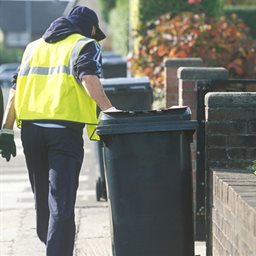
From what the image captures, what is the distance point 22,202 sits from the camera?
831 centimetres

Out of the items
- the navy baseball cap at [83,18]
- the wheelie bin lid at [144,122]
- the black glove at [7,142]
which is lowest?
the black glove at [7,142]

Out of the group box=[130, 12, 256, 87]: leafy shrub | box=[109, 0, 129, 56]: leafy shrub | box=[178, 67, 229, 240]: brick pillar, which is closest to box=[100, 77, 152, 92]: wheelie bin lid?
box=[178, 67, 229, 240]: brick pillar

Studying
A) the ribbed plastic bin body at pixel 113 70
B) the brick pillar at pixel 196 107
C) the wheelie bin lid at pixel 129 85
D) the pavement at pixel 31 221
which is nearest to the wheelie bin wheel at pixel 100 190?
the pavement at pixel 31 221

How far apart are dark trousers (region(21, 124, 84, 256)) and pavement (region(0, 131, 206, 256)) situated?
1.13m

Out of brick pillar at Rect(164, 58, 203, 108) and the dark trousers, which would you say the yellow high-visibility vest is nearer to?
the dark trousers

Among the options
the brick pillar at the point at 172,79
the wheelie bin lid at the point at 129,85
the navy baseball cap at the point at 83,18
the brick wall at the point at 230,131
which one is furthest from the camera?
the brick pillar at the point at 172,79

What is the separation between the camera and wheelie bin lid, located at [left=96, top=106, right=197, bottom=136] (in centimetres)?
462

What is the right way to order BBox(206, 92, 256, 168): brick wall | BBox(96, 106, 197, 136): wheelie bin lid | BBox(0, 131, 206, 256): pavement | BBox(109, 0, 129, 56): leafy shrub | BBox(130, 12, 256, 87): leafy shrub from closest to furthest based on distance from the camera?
BBox(96, 106, 197, 136): wheelie bin lid < BBox(206, 92, 256, 168): brick wall < BBox(0, 131, 206, 256): pavement < BBox(130, 12, 256, 87): leafy shrub < BBox(109, 0, 129, 56): leafy shrub

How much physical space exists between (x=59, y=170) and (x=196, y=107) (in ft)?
5.44

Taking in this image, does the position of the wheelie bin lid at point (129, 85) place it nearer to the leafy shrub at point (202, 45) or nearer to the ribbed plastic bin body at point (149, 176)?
the leafy shrub at point (202, 45)

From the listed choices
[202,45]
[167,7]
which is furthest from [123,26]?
A: [202,45]

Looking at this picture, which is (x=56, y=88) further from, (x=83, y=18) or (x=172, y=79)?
(x=172, y=79)

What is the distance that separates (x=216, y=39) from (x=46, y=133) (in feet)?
19.5

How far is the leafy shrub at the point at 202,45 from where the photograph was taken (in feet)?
33.9
